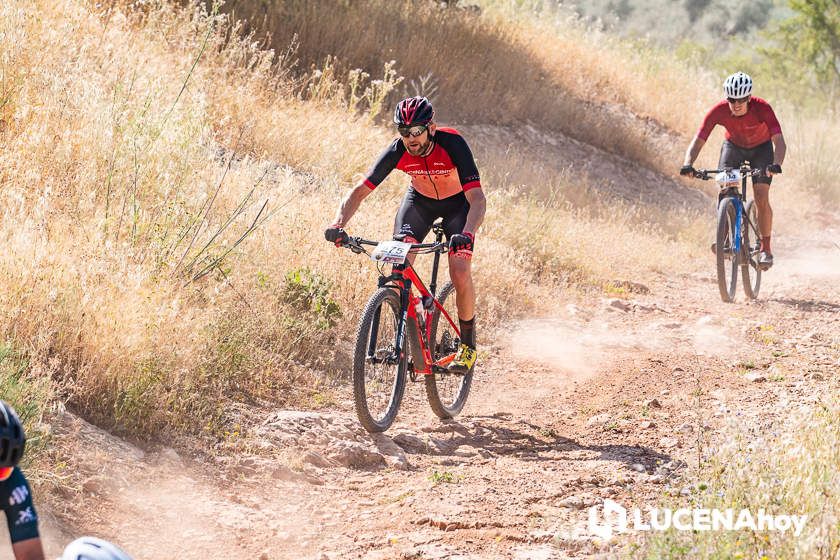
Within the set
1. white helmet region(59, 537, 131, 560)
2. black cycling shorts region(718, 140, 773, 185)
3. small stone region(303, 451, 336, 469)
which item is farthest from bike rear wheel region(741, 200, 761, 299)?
white helmet region(59, 537, 131, 560)

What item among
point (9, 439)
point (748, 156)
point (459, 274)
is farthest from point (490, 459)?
point (748, 156)

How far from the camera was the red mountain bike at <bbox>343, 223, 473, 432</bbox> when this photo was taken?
616cm

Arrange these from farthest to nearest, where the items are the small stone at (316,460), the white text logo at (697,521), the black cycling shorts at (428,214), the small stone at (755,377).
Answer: the small stone at (755,377)
the black cycling shorts at (428,214)
the small stone at (316,460)
the white text logo at (697,521)

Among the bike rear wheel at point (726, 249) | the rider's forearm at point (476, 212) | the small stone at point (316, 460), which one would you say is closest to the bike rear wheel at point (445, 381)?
the rider's forearm at point (476, 212)

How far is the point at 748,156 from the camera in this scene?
10984mm

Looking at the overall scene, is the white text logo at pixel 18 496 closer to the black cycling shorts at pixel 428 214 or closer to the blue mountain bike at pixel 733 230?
the black cycling shorts at pixel 428 214

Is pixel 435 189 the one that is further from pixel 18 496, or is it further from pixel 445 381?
pixel 18 496

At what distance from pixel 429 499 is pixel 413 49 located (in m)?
10.9

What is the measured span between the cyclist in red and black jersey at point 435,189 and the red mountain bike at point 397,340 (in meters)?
0.12

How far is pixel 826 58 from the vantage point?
80.4 ft

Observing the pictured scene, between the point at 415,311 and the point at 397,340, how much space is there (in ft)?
0.91

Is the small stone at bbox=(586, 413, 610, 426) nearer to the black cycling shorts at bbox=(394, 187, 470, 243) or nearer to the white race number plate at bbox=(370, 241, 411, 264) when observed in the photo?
the black cycling shorts at bbox=(394, 187, 470, 243)

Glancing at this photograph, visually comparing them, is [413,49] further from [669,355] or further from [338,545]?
[338,545]

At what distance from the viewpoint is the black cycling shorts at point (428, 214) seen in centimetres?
693
